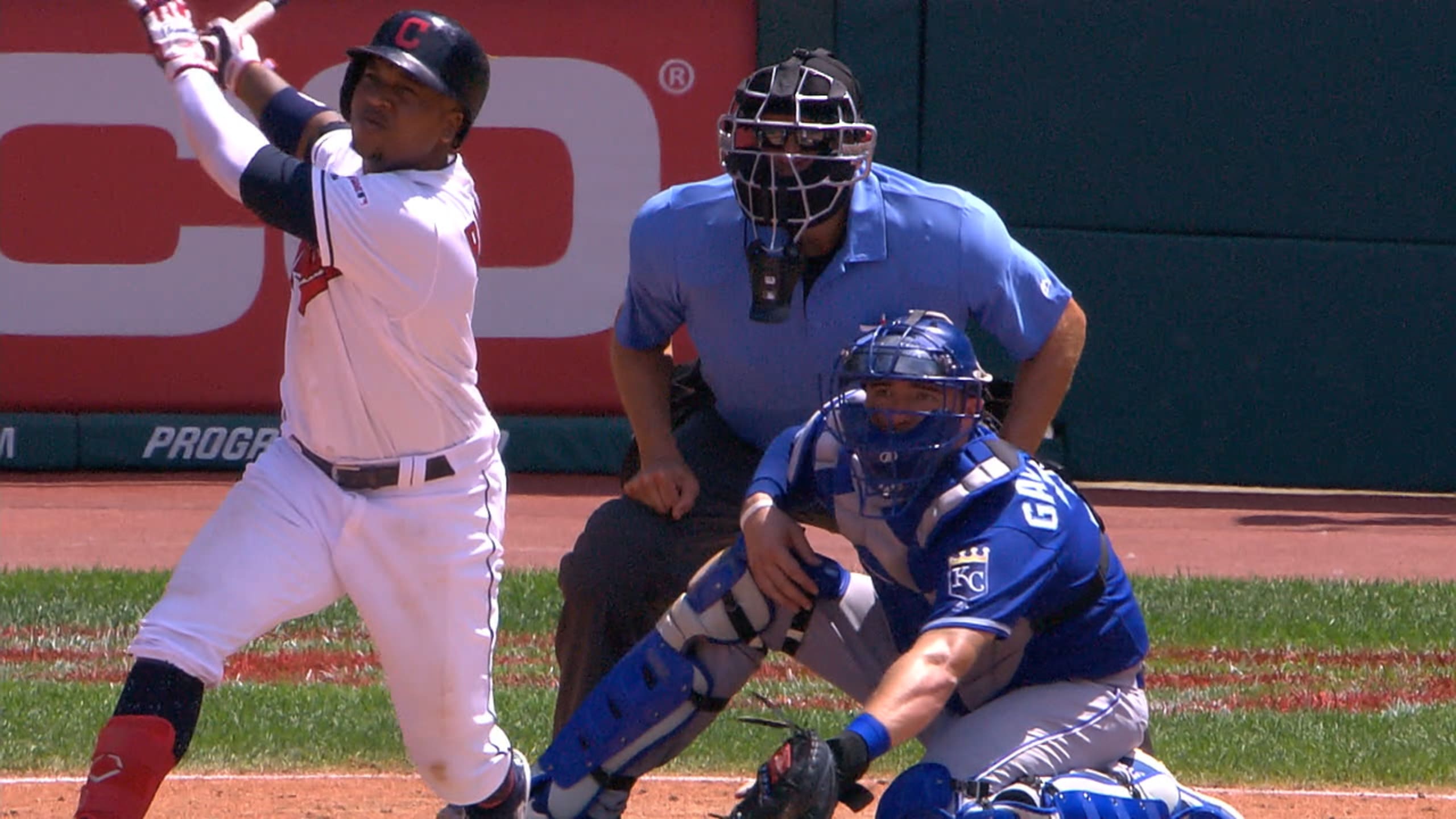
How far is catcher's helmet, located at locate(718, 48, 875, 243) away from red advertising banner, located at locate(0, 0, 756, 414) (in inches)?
289

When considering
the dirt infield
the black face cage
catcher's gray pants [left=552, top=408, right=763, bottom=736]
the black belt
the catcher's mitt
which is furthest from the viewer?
the dirt infield

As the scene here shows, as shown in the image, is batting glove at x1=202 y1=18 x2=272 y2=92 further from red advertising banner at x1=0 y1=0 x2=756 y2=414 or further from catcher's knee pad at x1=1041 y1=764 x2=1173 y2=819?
red advertising banner at x1=0 y1=0 x2=756 y2=414

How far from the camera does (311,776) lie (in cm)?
558

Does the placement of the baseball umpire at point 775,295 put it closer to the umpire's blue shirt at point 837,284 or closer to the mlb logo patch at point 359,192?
the umpire's blue shirt at point 837,284

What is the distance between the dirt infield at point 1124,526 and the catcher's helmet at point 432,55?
532 centimetres

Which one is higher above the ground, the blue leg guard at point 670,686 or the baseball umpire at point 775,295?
the baseball umpire at point 775,295

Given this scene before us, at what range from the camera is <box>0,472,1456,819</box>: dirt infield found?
980cm

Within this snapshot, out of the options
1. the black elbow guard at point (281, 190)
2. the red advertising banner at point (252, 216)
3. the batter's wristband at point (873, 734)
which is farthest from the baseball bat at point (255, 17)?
the red advertising banner at point (252, 216)

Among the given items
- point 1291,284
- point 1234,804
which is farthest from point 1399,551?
point 1234,804

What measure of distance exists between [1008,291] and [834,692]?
2572 mm

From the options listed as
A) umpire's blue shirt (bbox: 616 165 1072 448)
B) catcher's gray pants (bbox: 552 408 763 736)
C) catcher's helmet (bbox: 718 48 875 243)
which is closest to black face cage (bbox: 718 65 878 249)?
catcher's helmet (bbox: 718 48 875 243)

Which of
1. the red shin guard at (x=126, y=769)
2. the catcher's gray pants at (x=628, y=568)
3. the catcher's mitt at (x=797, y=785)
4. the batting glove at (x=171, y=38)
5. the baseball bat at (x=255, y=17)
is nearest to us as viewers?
the catcher's mitt at (x=797, y=785)

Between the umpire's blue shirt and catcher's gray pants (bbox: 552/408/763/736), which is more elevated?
the umpire's blue shirt

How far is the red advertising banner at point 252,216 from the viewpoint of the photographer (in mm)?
11945
